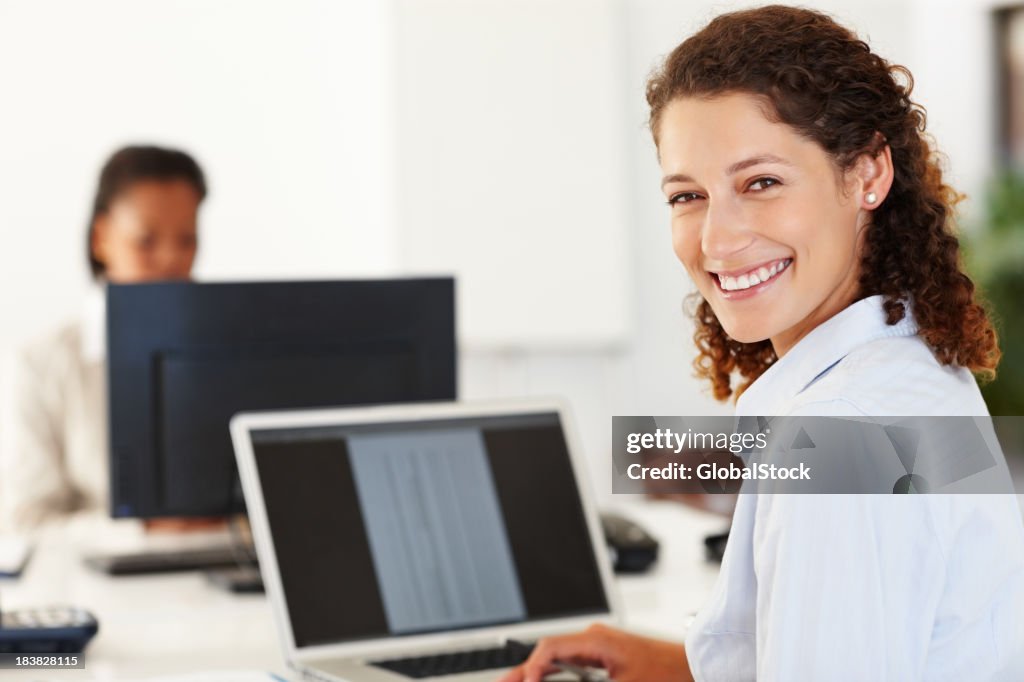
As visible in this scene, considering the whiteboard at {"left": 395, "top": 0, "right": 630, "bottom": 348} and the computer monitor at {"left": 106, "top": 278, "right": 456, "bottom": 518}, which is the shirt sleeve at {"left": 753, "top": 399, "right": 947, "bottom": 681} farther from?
the whiteboard at {"left": 395, "top": 0, "right": 630, "bottom": 348}

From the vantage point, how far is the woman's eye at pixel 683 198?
956 mm

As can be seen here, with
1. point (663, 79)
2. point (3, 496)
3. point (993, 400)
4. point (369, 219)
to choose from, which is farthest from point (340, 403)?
point (993, 400)

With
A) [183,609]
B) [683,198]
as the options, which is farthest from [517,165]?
[683,198]

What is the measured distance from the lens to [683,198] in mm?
968

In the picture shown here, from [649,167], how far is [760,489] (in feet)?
10.8

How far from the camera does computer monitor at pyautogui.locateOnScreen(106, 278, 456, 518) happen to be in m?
1.68

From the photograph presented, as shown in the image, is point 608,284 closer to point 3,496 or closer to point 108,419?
point 3,496

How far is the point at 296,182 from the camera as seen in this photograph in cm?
383

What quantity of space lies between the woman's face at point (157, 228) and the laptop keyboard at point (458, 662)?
4.85 ft

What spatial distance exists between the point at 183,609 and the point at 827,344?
960 millimetres

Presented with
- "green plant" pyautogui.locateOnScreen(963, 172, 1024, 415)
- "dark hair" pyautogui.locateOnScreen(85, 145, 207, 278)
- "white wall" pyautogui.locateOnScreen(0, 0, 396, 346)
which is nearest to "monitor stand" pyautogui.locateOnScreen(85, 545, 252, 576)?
"dark hair" pyautogui.locateOnScreen(85, 145, 207, 278)

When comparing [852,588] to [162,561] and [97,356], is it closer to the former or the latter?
[162,561]

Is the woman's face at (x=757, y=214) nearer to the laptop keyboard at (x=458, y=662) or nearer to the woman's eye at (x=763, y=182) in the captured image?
the woman's eye at (x=763, y=182)

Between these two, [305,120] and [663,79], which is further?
[305,120]
